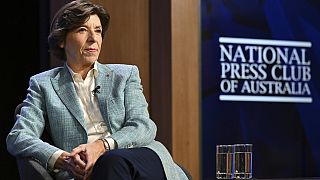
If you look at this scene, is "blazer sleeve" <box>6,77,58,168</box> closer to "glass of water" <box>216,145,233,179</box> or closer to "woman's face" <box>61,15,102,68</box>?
Result: "woman's face" <box>61,15,102,68</box>

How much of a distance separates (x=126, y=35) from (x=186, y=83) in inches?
21.1

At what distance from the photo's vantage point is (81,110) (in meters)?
2.92

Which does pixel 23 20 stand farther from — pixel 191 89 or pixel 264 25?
pixel 264 25

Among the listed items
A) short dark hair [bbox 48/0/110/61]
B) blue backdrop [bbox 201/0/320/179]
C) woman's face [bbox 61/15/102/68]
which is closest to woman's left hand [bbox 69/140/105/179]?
woman's face [bbox 61/15/102/68]

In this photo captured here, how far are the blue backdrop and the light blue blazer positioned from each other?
83.8 inches

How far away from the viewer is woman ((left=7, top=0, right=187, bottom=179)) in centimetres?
272

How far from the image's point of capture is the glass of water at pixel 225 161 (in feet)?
9.53

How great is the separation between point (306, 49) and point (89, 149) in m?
3.18

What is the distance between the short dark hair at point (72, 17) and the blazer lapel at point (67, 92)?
0.50 feet

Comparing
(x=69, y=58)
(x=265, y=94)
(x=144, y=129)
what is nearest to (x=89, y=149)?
(x=144, y=129)

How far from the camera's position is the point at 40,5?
479 centimetres

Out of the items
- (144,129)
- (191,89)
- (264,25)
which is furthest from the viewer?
(264,25)

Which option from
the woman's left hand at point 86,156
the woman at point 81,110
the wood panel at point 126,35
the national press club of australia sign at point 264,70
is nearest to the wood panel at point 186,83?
the wood panel at point 126,35

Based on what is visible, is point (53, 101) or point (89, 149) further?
point (53, 101)
